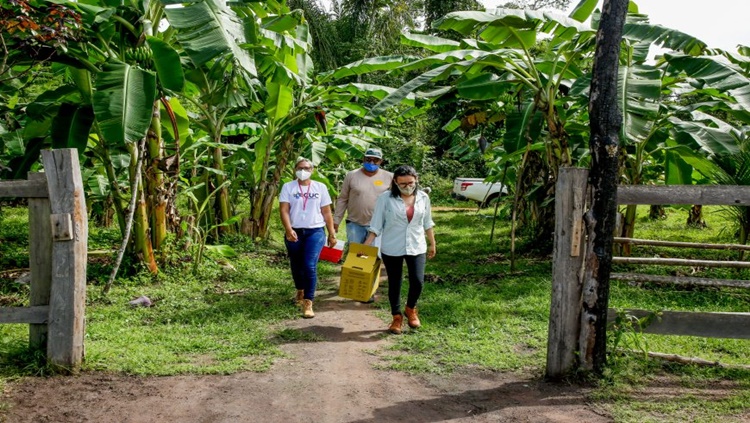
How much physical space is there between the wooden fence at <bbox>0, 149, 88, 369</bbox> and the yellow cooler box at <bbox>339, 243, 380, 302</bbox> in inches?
95.5

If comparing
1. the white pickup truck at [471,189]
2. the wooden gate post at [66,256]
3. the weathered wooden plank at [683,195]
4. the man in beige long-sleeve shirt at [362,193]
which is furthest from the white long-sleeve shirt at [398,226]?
A: the white pickup truck at [471,189]

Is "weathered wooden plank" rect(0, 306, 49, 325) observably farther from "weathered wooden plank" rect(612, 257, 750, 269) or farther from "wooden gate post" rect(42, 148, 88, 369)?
"weathered wooden plank" rect(612, 257, 750, 269)

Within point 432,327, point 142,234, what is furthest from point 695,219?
point 142,234

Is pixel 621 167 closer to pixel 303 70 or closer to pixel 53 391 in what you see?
pixel 303 70

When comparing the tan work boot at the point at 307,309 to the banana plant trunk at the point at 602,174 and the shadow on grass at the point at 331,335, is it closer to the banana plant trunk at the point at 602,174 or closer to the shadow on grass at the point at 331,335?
the shadow on grass at the point at 331,335

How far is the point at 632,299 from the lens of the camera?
25.2ft

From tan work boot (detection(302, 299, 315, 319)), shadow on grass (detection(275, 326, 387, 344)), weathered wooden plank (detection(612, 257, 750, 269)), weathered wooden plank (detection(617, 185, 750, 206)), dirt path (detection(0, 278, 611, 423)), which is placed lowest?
dirt path (detection(0, 278, 611, 423))

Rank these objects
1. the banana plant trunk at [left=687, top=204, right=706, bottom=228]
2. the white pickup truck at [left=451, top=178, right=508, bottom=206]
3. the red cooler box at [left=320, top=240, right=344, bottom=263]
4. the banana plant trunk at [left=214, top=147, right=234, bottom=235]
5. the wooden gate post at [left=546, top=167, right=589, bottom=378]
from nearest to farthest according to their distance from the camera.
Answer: the wooden gate post at [left=546, top=167, right=589, bottom=378] → the red cooler box at [left=320, top=240, right=344, bottom=263] → the banana plant trunk at [left=214, top=147, right=234, bottom=235] → the banana plant trunk at [left=687, top=204, right=706, bottom=228] → the white pickup truck at [left=451, top=178, right=508, bottom=206]

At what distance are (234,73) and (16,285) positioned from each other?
12.2 feet

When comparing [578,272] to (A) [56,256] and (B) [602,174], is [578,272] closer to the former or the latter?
(B) [602,174]

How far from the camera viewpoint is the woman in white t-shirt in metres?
6.83

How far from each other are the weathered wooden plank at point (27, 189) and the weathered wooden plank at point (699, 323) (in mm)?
4330

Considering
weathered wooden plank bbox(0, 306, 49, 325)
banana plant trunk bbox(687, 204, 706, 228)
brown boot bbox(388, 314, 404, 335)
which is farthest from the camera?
banana plant trunk bbox(687, 204, 706, 228)

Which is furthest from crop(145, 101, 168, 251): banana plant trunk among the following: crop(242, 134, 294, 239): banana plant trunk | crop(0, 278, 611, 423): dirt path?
crop(0, 278, 611, 423): dirt path
